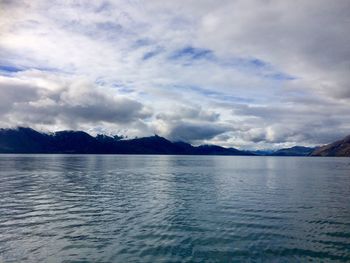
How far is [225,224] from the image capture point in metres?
39.7

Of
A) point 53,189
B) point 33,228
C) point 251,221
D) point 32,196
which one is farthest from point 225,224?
point 53,189

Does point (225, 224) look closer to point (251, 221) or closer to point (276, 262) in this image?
point (251, 221)

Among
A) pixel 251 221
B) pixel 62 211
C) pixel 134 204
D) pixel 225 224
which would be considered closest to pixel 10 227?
pixel 62 211

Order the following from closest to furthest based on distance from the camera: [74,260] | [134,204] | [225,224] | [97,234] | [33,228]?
[74,260], [97,234], [33,228], [225,224], [134,204]

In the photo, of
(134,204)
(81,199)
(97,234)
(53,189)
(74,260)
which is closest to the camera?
(74,260)

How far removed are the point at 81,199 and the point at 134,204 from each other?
40.3 ft

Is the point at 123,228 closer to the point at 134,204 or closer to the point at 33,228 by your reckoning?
the point at 33,228

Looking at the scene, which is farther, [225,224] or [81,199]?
[81,199]

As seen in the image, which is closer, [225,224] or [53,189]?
[225,224]

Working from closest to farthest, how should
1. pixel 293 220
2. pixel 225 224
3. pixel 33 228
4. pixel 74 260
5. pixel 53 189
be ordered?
1. pixel 74 260
2. pixel 33 228
3. pixel 225 224
4. pixel 293 220
5. pixel 53 189

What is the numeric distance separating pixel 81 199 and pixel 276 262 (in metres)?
42.1

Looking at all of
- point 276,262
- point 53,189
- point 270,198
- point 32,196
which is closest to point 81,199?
point 32,196

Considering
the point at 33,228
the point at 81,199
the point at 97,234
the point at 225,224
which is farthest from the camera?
the point at 81,199

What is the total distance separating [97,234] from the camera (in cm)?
3456
